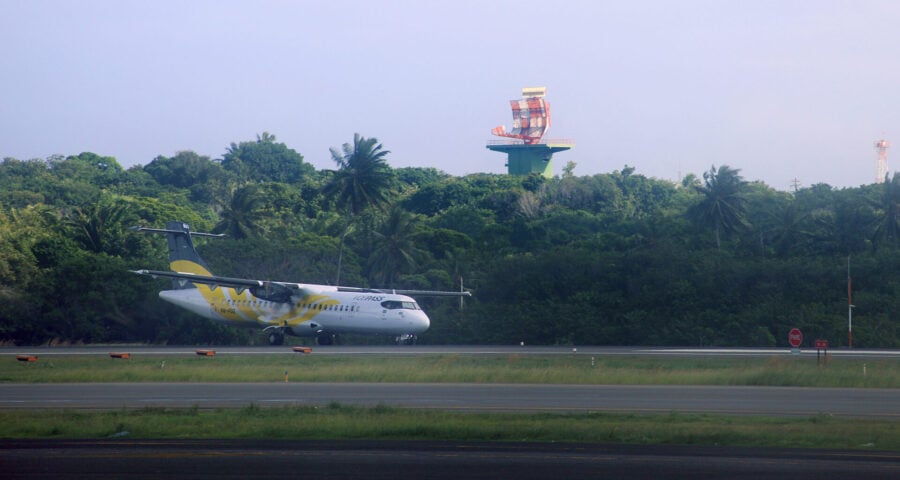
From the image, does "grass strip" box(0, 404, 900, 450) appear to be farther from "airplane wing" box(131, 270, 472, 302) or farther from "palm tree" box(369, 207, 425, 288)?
"palm tree" box(369, 207, 425, 288)

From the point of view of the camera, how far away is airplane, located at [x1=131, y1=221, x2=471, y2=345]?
43.1 m

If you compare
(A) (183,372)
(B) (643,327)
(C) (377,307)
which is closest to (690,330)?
(B) (643,327)

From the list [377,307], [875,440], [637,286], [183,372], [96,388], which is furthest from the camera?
[637,286]

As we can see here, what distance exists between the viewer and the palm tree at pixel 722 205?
66.8m

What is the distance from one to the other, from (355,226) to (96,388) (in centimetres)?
4427

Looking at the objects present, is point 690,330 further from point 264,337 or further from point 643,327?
point 264,337

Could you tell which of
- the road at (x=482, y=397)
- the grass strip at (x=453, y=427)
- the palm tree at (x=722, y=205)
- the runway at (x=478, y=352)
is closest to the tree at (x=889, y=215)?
the palm tree at (x=722, y=205)

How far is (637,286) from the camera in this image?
5509cm

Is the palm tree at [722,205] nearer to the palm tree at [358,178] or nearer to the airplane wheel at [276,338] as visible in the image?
the palm tree at [358,178]

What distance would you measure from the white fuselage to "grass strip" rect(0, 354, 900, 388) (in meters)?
4.94

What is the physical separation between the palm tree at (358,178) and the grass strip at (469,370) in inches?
1103

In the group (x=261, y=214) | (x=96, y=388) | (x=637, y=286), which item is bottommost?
(x=96, y=388)

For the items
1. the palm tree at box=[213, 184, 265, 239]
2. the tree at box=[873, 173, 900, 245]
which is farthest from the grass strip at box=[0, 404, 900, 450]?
the tree at box=[873, 173, 900, 245]

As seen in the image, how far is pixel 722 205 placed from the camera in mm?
66875
